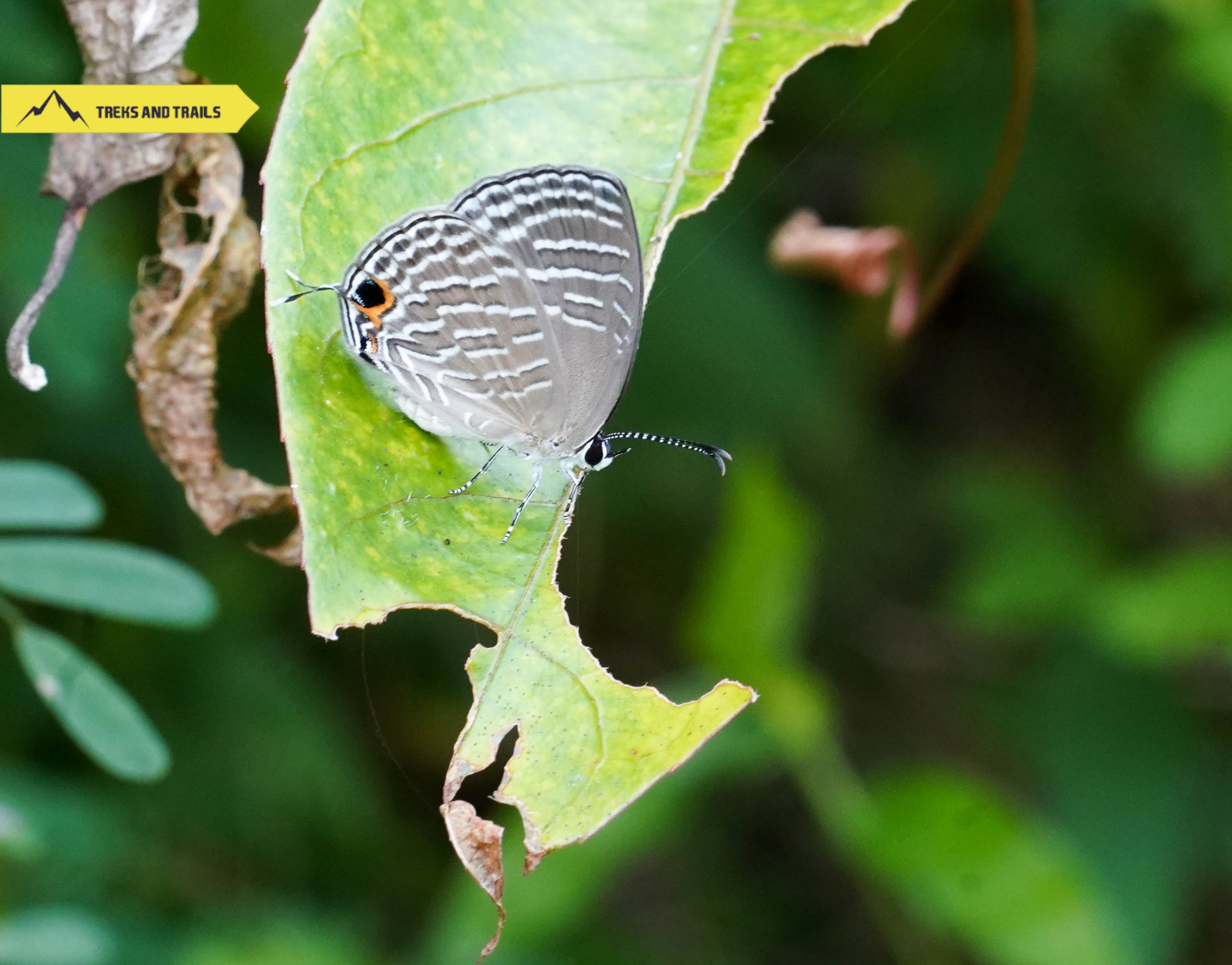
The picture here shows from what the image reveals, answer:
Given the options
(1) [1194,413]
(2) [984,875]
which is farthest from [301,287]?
(1) [1194,413]

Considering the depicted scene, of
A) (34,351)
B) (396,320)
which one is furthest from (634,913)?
(396,320)

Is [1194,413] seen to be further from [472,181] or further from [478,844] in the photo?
[478,844]

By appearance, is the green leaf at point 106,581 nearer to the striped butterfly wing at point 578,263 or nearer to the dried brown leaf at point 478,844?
the striped butterfly wing at point 578,263

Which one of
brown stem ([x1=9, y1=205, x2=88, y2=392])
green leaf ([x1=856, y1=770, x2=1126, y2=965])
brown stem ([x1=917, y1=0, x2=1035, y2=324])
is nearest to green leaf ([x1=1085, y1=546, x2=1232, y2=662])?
green leaf ([x1=856, y1=770, x2=1126, y2=965])

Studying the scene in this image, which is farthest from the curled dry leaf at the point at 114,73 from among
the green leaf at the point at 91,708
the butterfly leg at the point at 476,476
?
the green leaf at the point at 91,708

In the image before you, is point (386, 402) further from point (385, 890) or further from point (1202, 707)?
point (1202, 707)

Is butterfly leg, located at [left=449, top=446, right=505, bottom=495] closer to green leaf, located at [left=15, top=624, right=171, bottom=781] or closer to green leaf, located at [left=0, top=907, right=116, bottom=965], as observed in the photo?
green leaf, located at [left=15, top=624, right=171, bottom=781]
